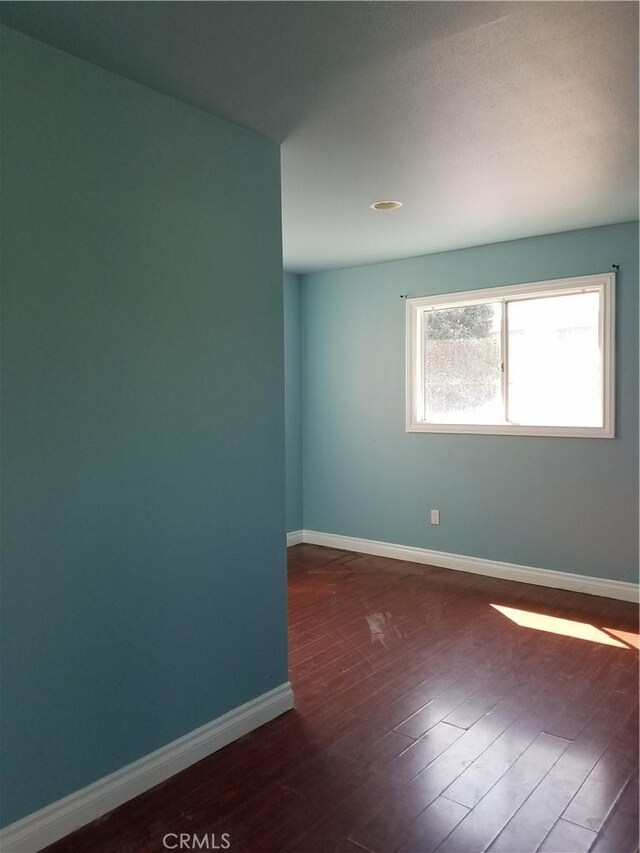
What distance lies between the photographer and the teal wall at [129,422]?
193 cm

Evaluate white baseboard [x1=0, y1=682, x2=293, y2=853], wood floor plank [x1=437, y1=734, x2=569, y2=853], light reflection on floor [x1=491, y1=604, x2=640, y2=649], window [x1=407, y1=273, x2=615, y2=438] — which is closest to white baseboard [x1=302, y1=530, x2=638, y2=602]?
light reflection on floor [x1=491, y1=604, x2=640, y2=649]

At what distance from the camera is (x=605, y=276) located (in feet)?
13.9

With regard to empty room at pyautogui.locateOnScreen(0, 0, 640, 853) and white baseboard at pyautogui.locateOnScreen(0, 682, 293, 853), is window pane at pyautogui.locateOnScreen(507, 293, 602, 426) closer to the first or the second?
empty room at pyautogui.locateOnScreen(0, 0, 640, 853)

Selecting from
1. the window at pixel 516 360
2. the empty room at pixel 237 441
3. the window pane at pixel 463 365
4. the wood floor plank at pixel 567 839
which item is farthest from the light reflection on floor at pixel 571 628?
the wood floor plank at pixel 567 839

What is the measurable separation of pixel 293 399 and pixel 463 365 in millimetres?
1620

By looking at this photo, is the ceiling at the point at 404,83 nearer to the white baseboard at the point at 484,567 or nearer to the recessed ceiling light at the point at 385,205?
the recessed ceiling light at the point at 385,205

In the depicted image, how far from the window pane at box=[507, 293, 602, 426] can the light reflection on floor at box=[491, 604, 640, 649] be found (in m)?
1.34

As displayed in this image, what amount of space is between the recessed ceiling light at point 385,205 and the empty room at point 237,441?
0.02m

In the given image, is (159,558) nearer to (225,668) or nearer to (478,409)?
(225,668)

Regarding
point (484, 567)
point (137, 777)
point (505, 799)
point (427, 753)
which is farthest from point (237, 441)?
point (484, 567)

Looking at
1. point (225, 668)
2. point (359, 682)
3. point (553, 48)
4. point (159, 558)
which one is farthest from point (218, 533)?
point (553, 48)

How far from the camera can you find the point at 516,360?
4.68 meters

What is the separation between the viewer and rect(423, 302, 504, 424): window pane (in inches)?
189

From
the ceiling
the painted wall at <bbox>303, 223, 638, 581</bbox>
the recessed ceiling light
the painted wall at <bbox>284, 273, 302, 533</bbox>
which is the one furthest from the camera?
the painted wall at <bbox>284, 273, 302, 533</bbox>
